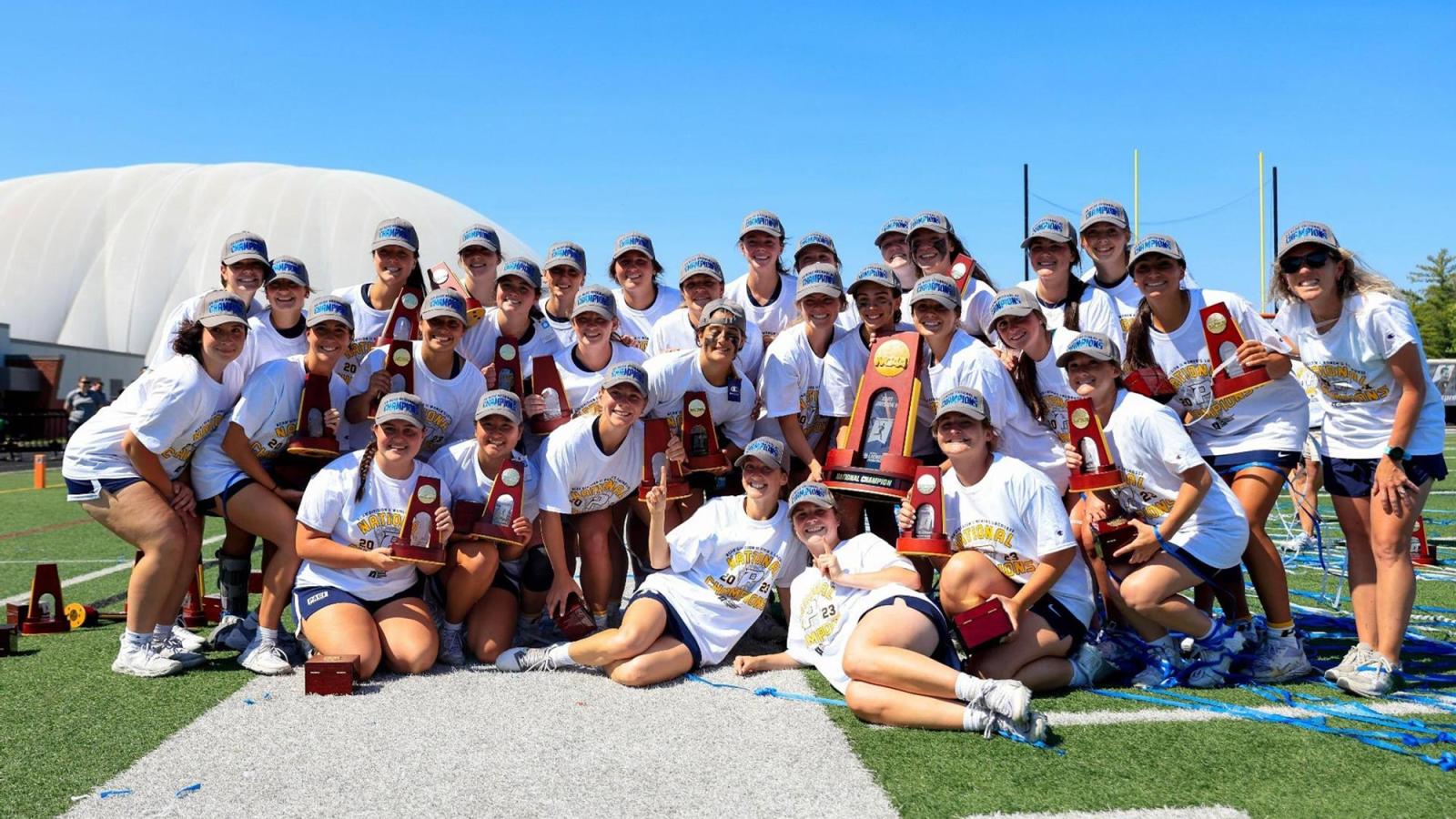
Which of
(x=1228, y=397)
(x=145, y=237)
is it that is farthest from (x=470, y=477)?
(x=145, y=237)

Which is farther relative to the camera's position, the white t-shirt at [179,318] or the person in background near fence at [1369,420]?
the white t-shirt at [179,318]

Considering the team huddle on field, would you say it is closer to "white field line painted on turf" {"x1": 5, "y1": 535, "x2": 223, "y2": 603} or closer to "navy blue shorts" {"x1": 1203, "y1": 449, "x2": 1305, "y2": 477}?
"navy blue shorts" {"x1": 1203, "y1": 449, "x2": 1305, "y2": 477}

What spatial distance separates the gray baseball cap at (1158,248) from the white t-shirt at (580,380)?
267 cm

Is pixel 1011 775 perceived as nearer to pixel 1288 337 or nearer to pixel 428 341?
pixel 1288 337

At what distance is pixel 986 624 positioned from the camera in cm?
429

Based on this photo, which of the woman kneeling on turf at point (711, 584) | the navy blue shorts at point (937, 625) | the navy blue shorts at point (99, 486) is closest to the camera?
the navy blue shorts at point (937, 625)

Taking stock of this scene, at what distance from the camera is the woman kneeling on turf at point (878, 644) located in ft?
12.5

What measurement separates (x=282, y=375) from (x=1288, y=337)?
4997 mm

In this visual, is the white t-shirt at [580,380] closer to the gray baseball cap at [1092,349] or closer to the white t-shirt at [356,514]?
the white t-shirt at [356,514]

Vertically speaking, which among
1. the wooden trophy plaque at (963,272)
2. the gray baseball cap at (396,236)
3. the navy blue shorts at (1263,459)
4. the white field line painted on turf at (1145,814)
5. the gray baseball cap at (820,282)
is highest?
the gray baseball cap at (396,236)

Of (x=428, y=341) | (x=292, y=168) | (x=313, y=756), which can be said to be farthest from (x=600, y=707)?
(x=292, y=168)

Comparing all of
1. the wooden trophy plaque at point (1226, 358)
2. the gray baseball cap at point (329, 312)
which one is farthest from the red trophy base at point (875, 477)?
the gray baseball cap at point (329, 312)

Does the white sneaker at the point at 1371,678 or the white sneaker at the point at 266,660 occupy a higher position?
the white sneaker at the point at 1371,678

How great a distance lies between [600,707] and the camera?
435cm
